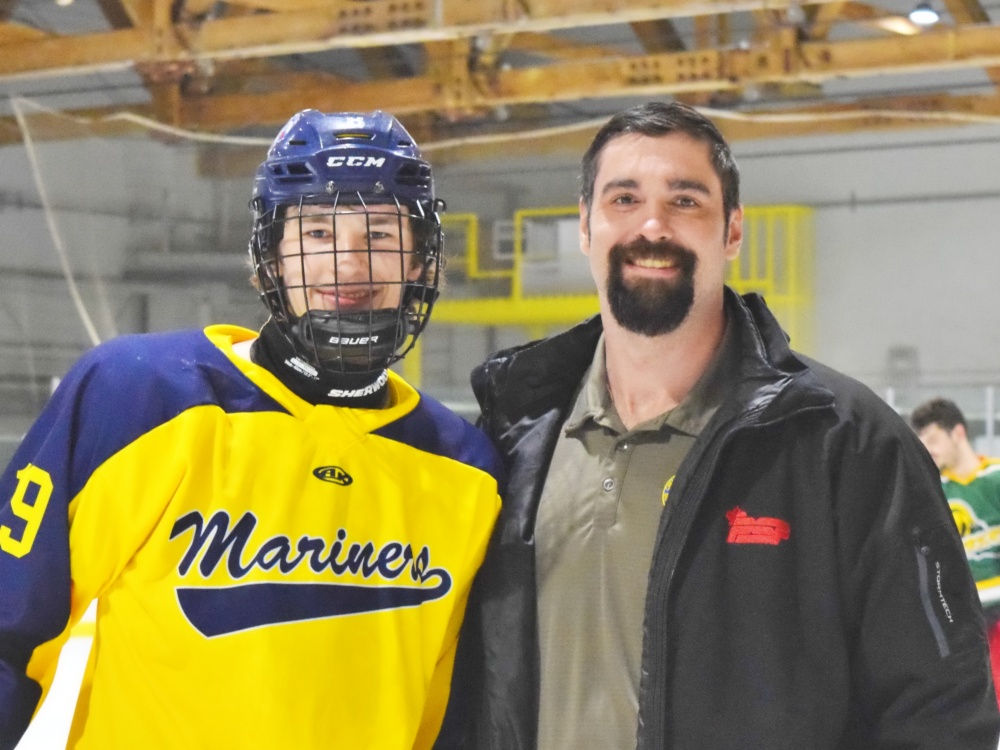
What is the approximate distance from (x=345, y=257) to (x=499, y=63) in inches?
191

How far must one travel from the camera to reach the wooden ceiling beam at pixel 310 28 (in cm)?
449

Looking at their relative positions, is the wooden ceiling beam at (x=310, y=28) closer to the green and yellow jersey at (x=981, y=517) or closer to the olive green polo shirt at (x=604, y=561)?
the green and yellow jersey at (x=981, y=517)

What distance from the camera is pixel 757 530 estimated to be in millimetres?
1347

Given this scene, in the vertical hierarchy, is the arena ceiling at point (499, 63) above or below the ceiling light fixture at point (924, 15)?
below

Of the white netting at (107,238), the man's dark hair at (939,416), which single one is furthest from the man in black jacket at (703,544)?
the man's dark hair at (939,416)

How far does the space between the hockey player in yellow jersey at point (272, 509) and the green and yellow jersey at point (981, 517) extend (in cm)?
309

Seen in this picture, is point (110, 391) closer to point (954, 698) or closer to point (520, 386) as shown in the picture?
point (520, 386)

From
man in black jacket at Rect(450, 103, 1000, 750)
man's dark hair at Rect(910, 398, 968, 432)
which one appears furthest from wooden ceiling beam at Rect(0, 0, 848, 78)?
man in black jacket at Rect(450, 103, 1000, 750)

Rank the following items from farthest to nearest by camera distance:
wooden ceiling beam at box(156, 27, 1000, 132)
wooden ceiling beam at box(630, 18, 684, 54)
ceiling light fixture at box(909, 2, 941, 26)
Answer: wooden ceiling beam at box(630, 18, 684, 54) → ceiling light fixture at box(909, 2, 941, 26) → wooden ceiling beam at box(156, 27, 1000, 132)

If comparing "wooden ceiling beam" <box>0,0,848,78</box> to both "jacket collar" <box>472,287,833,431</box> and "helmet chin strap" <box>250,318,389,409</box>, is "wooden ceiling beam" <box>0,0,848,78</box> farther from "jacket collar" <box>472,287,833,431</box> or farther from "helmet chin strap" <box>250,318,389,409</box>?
"helmet chin strap" <box>250,318,389,409</box>

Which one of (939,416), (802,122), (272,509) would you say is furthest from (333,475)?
(802,122)

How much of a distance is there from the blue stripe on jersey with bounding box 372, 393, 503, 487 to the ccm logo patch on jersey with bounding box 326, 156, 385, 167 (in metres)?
0.30

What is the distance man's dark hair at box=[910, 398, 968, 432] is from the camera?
14.5 ft

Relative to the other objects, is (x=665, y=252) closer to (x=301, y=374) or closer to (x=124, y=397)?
(x=301, y=374)
